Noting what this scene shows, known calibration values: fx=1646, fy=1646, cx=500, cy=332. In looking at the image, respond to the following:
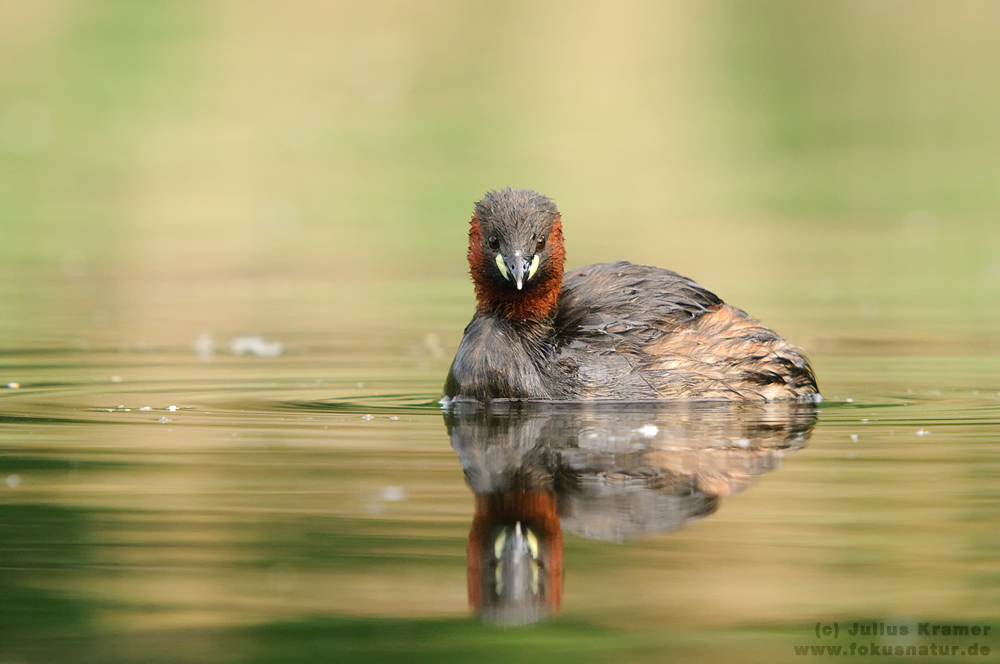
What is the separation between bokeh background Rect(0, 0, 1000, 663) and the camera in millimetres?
5074

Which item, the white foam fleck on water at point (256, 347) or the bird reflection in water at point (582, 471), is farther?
the white foam fleck on water at point (256, 347)

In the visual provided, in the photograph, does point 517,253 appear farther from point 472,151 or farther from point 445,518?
point 472,151

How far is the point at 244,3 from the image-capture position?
44.0 m

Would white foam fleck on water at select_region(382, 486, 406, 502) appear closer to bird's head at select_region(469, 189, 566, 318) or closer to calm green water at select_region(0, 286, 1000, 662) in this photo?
calm green water at select_region(0, 286, 1000, 662)

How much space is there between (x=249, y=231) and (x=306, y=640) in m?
17.1

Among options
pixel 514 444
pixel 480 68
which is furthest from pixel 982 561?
pixel 480 68

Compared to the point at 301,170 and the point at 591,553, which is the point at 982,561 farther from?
the point at 301,170

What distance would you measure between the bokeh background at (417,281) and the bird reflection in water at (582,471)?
0.12 m

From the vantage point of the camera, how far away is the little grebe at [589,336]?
29.9 feet

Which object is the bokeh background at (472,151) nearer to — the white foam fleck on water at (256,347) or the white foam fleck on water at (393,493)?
the white foam fleck on water at (256,347)

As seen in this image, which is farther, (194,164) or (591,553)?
(194,164)

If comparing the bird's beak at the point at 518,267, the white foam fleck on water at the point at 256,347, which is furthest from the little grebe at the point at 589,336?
the white foam fleck on water at the point at 256,347

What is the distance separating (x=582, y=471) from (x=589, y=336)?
95.9 inches

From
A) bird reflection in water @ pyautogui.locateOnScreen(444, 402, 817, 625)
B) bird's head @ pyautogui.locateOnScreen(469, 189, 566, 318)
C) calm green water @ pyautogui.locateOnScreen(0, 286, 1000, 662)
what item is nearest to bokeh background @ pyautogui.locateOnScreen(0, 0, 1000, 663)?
calm green water @ pyautogui.locateOnScreen(0, 286, 1000, 662)
